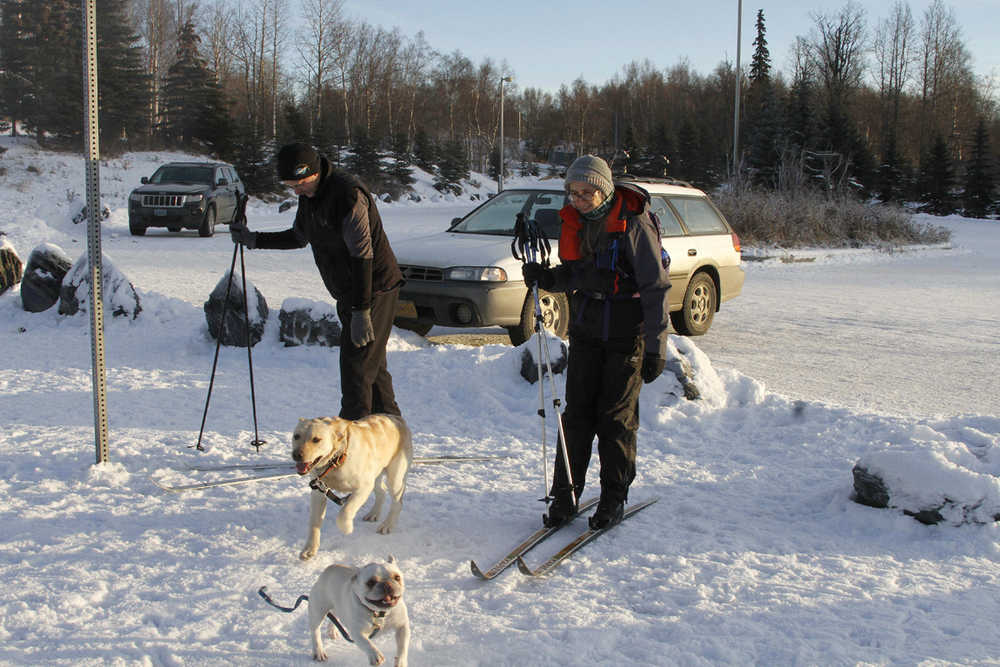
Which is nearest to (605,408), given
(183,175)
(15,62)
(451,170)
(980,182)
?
(183,175)

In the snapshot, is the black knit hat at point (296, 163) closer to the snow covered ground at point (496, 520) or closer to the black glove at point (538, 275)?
the black glove at point (538, 275)

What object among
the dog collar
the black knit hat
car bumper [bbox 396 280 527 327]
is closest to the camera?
the dog collar

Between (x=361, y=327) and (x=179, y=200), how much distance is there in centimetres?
1695

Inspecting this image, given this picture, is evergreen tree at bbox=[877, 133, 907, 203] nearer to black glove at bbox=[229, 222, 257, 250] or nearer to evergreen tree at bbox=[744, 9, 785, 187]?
evergreen tree at bbox=[744, 9, 785, 187]

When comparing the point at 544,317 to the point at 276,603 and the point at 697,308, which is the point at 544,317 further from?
the point at 276,603

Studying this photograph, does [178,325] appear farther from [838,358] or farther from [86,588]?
[838,358]

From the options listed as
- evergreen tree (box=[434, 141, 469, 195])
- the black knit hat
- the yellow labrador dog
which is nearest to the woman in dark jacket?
the yellow labrador dog

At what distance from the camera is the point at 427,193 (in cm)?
4603

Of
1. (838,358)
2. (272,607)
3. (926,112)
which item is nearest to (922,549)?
(272,607)

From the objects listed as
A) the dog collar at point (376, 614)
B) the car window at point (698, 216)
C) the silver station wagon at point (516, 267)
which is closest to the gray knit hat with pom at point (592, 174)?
the dog collar at point (376, 614)

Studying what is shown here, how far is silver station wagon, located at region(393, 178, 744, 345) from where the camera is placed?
8398 millimetres

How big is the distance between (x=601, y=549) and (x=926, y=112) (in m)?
71.4

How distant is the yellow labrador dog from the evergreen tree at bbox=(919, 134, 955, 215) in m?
47.7

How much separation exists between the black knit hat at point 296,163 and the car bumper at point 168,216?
657 inches
